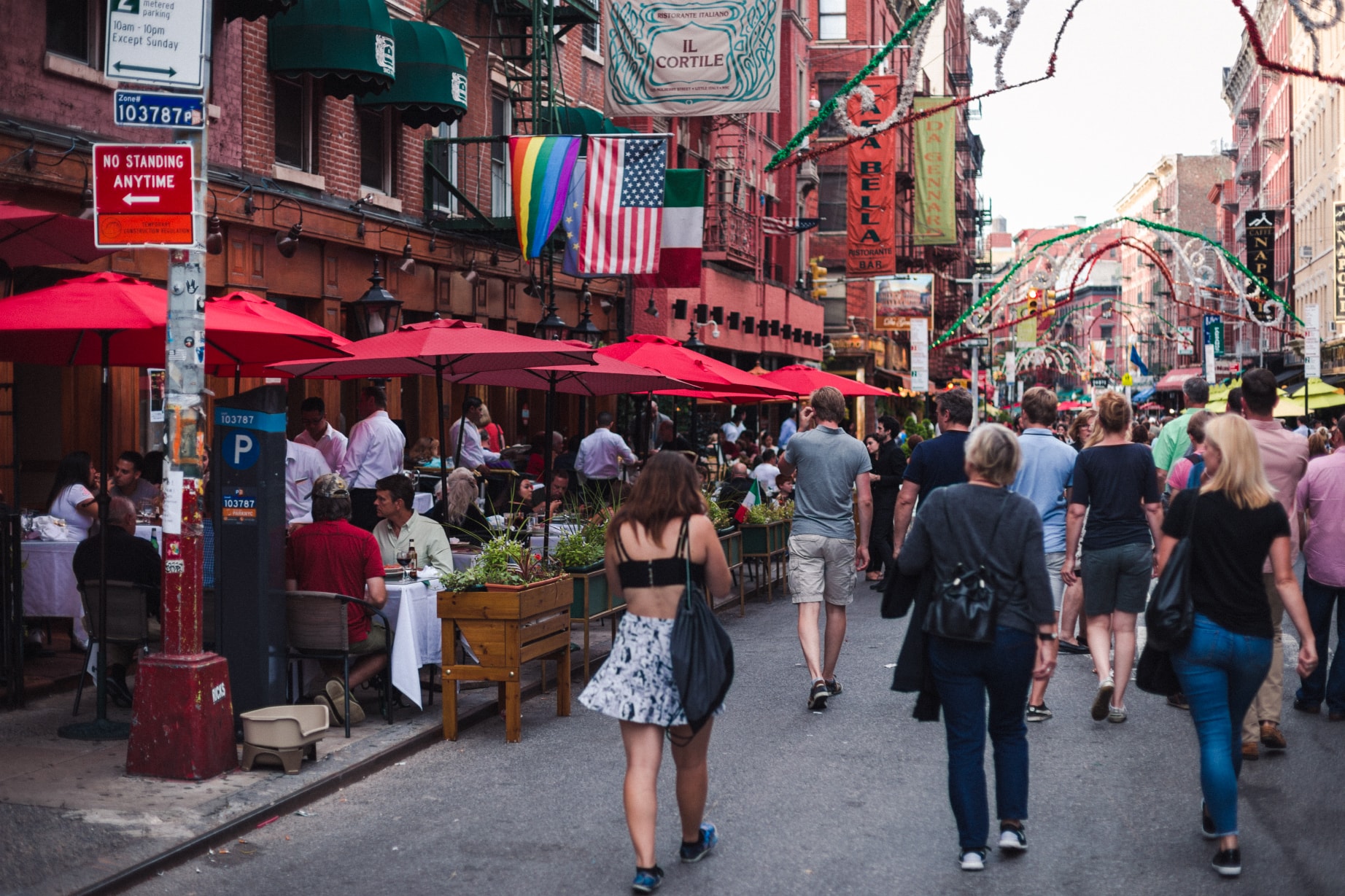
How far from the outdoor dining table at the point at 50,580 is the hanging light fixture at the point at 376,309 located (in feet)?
23.5

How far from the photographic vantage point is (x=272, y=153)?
16609mm

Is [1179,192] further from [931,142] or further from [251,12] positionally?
[251,12]

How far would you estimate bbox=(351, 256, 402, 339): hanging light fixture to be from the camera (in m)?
17.2

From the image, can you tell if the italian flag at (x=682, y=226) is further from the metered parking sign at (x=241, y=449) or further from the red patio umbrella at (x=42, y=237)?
the metered parking sign at (x=241, y=449)

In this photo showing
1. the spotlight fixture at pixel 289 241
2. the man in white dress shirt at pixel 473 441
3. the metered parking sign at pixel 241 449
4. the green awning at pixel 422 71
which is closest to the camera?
the metered parking sign at pixel 241 449

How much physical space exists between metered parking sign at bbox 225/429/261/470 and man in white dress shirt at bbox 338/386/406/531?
4805mm

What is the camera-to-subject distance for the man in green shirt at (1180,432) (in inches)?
427

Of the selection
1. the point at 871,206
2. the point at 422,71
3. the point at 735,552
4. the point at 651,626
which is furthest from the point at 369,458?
A: the point at 871,206

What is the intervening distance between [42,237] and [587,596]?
14.3 feet

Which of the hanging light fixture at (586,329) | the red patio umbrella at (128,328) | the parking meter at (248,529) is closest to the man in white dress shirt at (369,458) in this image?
the red patio umbrella at (128,328)

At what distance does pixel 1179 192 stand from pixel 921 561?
125 m

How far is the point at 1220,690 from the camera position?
5.85m

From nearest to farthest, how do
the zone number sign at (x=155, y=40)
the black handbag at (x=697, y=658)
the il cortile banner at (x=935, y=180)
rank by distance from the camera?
the black handbag at (x=697, y=658), the zone number sign at (x=155, y=40), the il cortile banner at (x=935, y=180)

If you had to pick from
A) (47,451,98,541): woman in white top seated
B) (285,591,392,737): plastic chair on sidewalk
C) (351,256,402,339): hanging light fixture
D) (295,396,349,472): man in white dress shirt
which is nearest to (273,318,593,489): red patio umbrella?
(295,396,349,472): man in white dress shirt
